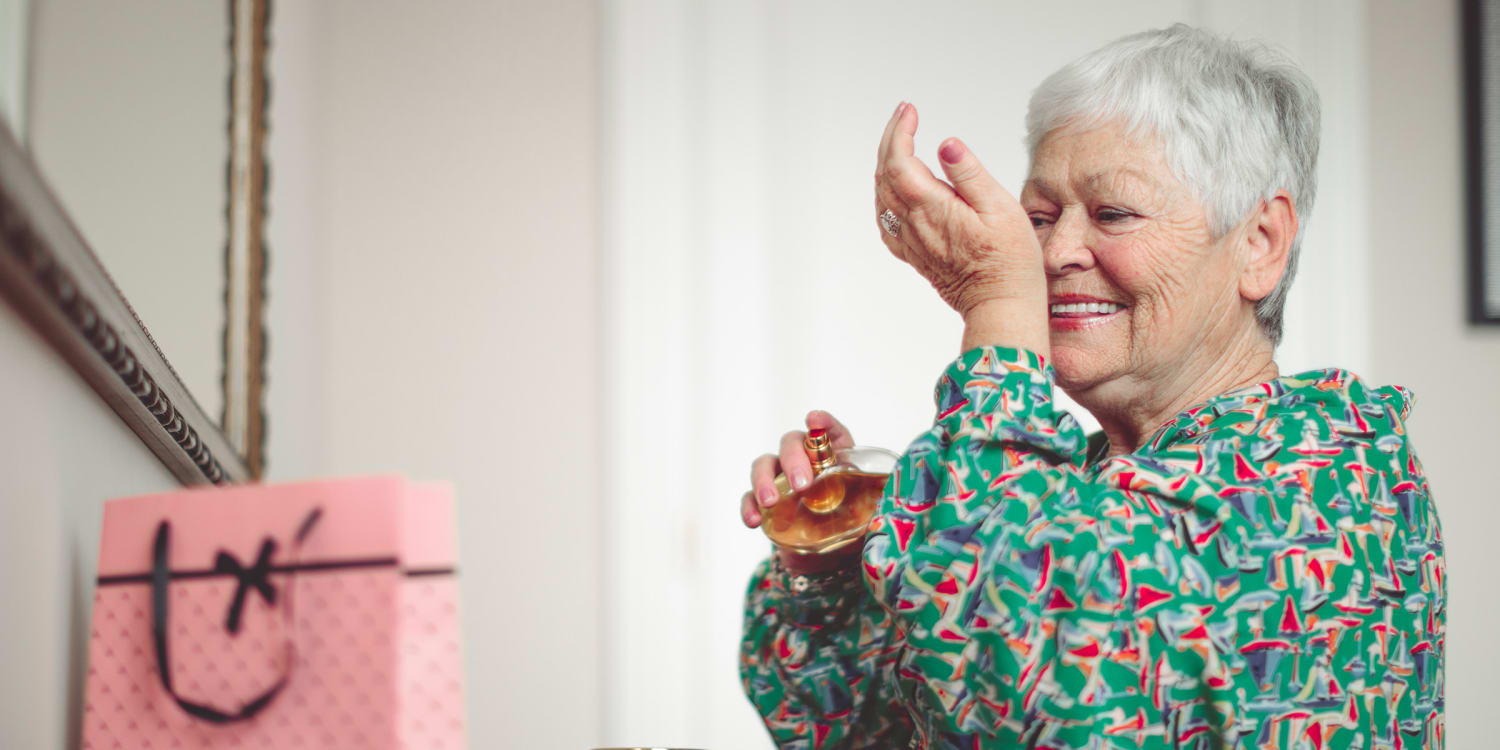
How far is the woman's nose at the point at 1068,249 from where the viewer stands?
1.02 metres

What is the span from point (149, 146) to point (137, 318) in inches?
7.2

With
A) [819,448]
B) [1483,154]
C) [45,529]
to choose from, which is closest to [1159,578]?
[819,448]

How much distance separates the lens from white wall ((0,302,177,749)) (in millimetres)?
495

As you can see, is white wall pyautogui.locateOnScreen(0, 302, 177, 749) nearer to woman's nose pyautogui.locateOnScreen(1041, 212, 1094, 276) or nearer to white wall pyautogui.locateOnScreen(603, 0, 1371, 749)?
woman's nose pyautogui.locateOnScreen(1041, 212, 1094, 276)

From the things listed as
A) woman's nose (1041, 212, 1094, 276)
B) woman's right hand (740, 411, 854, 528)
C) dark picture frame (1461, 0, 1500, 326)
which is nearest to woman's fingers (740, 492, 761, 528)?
woman's right hand (740, 411, 854, 528)

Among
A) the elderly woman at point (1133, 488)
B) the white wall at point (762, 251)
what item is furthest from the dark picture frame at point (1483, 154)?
the elderly woman at point (1133, 488)

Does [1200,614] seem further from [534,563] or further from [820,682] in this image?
[534,563]

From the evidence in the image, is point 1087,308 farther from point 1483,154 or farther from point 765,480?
point 1483,154

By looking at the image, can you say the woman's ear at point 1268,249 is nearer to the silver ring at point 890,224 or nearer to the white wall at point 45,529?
the silver ring at point 890,224

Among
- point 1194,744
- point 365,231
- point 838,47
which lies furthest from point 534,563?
point 1194,744

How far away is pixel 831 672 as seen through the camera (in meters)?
1.11

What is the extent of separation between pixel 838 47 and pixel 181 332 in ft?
5.03

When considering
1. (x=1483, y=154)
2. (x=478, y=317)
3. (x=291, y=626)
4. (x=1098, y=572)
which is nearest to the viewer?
(x=291, y=626)

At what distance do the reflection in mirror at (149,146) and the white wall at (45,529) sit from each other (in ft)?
0.29
